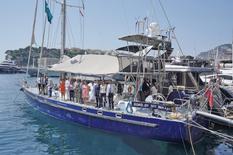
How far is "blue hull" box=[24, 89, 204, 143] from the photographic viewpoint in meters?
14.3

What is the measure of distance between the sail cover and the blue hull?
87.9 inches

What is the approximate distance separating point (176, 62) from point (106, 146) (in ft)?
34.3

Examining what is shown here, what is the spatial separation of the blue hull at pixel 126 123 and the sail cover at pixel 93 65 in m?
2.23

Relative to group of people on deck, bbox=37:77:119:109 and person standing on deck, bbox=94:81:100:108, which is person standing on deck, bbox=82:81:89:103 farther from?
person standing on deck, bbox=94:81:100:108

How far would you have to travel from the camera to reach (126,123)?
15.8 meters

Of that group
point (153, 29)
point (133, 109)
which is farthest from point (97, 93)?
point (153, 29)

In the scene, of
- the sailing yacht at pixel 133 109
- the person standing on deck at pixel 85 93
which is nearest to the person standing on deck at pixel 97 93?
the sailing yacht at pixel 133 109

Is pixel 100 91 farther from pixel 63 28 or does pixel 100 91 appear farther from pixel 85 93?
pixel 63 28

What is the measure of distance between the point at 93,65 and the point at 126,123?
5.31 meters

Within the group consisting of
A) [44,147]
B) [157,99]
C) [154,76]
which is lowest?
[44,147]

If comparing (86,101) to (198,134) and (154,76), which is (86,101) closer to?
(154,76)

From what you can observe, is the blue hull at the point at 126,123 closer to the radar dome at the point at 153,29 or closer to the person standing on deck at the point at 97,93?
the person standing on deck at the point at 97,93

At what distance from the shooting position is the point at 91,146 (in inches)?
613

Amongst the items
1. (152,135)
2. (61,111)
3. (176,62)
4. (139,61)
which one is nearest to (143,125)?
(152,135)
